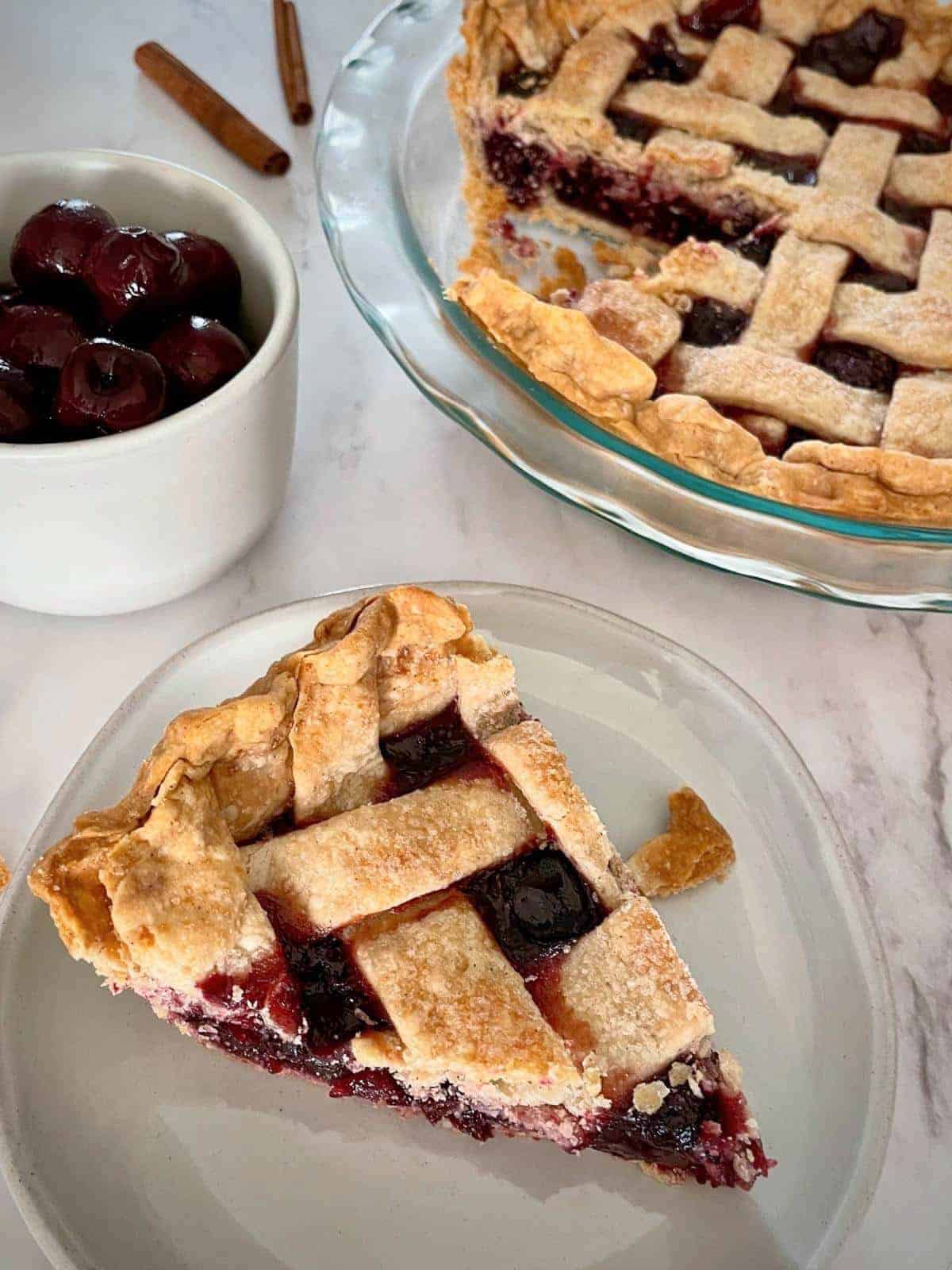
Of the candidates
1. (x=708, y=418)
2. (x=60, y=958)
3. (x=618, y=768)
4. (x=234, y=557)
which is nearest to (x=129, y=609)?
(x=234, y=557)

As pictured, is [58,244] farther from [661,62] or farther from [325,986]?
[661,62]

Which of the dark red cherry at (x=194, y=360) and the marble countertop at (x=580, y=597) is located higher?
the dark red cherry at (x=194, y=360)

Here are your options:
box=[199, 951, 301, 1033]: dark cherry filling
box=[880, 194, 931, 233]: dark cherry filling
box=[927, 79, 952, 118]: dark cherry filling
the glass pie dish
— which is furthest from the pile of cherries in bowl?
box=[927, 79, 952, 118]: dark cherry filling

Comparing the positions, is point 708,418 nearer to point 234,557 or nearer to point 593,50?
point 234,557

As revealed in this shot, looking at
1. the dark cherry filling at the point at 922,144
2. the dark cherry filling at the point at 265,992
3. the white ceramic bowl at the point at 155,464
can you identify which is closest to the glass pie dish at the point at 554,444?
the white ceramic bowl at the point at 155,464

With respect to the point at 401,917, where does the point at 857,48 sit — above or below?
above

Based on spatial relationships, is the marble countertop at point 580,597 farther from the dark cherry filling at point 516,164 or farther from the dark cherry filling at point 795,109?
the dark cherry filling at point 795,109

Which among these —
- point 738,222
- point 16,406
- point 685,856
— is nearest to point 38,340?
point 16,406
